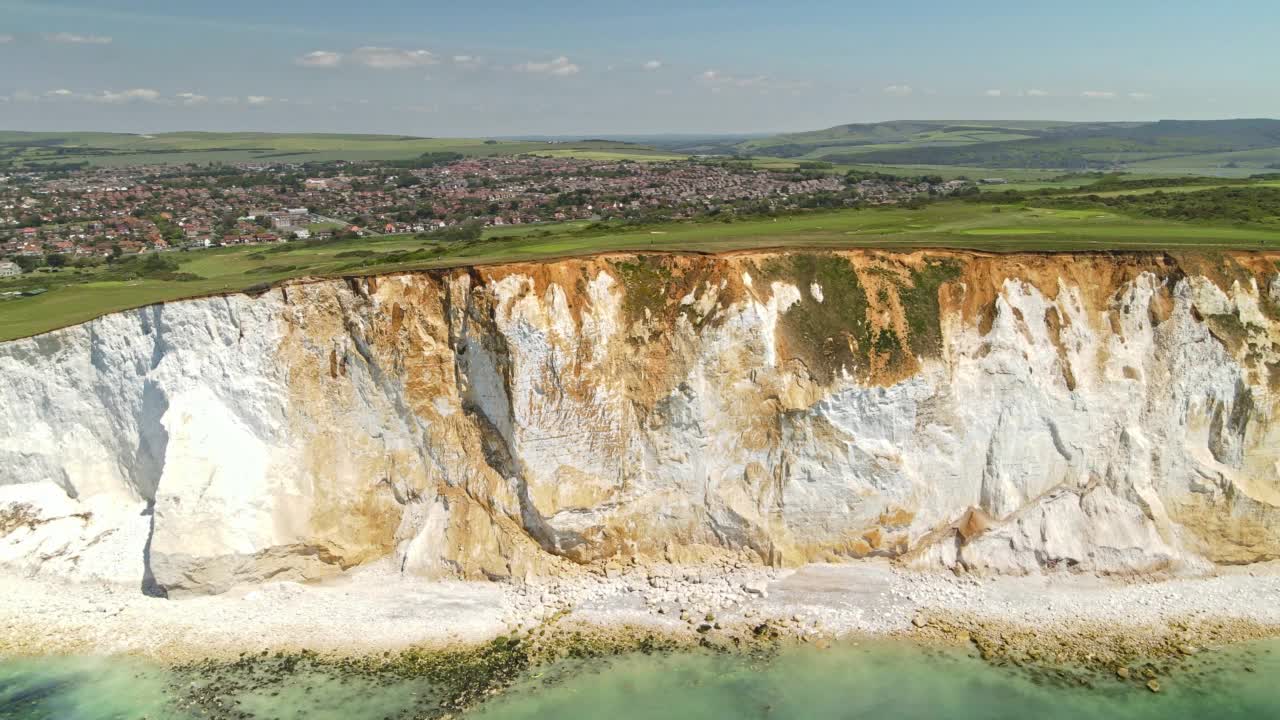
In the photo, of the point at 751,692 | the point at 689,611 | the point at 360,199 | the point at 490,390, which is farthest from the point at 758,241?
the point at 360,199

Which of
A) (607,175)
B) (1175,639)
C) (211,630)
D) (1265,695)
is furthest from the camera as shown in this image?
(607,175)

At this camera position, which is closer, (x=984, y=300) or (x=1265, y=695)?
(x=1265, y=695)

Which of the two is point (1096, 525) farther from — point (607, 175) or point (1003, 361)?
point (607, 175)

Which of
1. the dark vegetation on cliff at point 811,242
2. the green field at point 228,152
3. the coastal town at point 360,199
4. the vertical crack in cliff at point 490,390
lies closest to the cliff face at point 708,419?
the vertical crack in cliff at point 490,390

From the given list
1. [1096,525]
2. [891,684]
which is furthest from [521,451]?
[1096,525]

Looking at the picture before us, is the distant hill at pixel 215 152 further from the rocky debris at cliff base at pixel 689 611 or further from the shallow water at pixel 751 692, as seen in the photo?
the shallow water at pixel 751 692

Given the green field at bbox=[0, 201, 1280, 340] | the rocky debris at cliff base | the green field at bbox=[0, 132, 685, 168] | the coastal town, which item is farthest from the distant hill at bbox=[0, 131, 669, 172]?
the rocky debris at cliff base

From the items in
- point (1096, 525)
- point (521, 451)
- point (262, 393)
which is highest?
point (262, 393)

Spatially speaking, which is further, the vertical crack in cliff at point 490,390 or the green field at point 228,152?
the green field at point 228,152
